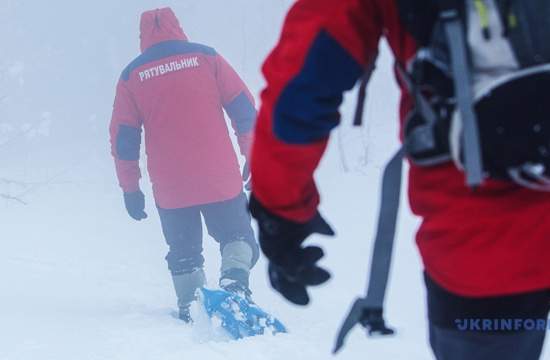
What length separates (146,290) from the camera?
5375mm

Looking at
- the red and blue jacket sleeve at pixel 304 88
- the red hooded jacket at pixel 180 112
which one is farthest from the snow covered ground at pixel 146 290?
the red and blue jacket sleeve at pixel 304 88

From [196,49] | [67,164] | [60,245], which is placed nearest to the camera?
[196,49]

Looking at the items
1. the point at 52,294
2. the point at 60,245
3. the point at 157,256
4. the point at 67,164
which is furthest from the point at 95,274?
the point at 67,164

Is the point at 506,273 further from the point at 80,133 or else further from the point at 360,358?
the point at 80,133

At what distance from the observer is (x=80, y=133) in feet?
121

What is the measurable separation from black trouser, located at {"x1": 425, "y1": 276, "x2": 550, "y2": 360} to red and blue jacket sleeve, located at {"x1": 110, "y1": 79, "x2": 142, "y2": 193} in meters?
3.46

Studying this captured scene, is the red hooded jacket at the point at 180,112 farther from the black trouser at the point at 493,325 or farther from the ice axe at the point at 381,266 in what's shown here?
the black trouser at the point at 493,325

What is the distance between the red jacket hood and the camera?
167 inches

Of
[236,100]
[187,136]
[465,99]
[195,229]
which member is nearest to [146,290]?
[195,229]

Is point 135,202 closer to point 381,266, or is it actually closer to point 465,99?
point 381,266

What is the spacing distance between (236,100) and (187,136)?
17.3 inches

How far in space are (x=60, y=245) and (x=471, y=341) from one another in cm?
911

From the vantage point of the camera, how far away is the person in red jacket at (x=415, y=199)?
1046 millimetres

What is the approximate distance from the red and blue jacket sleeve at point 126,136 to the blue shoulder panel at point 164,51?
4.9 inches
